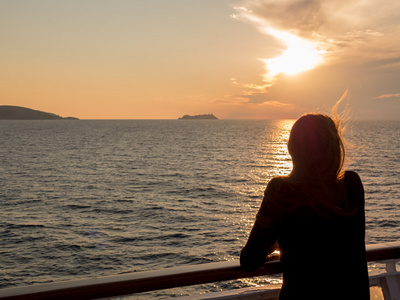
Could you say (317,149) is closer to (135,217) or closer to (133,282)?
(133,282)

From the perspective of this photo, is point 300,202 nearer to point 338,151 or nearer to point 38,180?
point 338,151

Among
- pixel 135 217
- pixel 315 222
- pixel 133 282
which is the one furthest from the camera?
pixel 135 217

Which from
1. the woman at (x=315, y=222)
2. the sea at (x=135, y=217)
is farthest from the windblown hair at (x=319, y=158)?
the sea at (x=135, y=217)

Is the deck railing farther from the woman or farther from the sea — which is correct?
the sea

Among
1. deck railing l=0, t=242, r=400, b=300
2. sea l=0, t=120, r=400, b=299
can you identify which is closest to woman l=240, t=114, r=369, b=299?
deck railing l=0, t=242, r=400, b=300

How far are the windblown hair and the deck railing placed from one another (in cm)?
50

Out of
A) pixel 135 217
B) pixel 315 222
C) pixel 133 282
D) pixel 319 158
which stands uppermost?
pixel 319 158

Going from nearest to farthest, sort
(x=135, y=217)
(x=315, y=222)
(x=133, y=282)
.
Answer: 1. (x=315, y=222)
2. (x=133, y=282)
3. (x=135, y=217)

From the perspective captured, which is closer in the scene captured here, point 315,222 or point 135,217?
point 315,222

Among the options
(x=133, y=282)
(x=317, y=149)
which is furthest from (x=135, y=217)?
(x=317, y=149)

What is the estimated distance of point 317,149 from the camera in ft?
5.45

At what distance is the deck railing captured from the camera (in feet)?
5.17

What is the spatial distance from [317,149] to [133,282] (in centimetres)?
97

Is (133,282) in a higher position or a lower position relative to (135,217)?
higher
